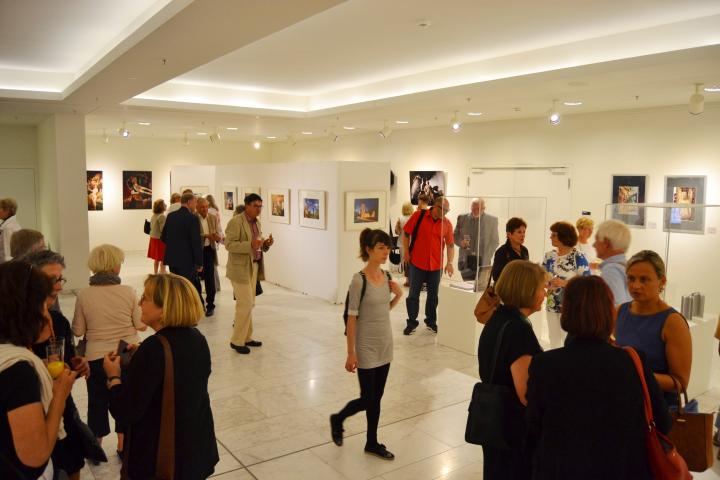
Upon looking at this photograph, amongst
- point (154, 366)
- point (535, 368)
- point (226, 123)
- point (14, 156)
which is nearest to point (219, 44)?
point (154, 366)

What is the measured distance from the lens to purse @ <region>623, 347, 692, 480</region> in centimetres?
221

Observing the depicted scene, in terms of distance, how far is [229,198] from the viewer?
12875mm

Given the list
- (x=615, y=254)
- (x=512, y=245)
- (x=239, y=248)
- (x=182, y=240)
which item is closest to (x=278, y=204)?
(x=182, y=240)

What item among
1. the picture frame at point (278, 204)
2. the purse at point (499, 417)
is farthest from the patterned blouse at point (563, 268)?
the picture frame at point (278, 204)

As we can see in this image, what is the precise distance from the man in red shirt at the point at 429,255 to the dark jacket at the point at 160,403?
5413mm

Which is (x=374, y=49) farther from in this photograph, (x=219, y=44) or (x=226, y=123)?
(x=226, y=123)

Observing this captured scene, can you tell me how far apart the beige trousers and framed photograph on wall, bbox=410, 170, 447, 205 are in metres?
6.36

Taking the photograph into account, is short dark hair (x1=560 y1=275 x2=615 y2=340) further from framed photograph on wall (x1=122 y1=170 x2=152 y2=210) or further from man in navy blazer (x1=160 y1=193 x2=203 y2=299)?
framed photograph on wall (x1=122 y1=170 x2=152 y2=210)

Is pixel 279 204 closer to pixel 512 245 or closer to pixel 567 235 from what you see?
pixel 512 245

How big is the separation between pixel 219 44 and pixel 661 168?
283 inches

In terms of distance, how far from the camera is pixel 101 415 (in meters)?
4.04

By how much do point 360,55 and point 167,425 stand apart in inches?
235

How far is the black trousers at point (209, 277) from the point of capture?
Result: 891cm

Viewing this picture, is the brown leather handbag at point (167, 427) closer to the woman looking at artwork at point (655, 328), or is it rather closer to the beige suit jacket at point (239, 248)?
the woman looking at artwork at point (655, 328)
